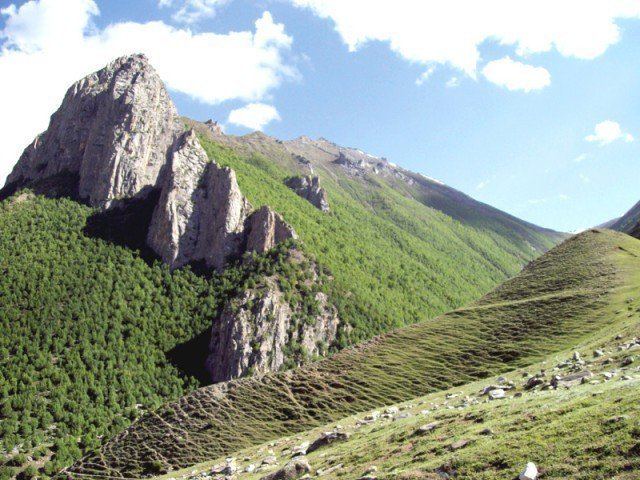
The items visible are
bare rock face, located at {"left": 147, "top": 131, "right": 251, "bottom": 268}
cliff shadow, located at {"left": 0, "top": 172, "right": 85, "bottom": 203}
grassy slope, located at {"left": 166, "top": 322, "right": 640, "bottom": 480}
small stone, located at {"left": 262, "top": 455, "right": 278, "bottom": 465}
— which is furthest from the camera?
cliff shadow, located at {"left": 0, "top": 172, "right": 85, "bottom": 203}

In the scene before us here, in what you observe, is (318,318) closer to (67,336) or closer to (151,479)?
(67,336)

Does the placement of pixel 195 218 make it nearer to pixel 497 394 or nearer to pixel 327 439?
pixel 327 439

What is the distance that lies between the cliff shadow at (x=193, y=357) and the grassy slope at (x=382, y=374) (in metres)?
104

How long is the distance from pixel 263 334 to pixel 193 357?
23693 millimetres

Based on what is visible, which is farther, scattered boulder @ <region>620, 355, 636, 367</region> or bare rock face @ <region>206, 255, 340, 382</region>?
bare rock face @ <region>206, 255, 340, 382</region>

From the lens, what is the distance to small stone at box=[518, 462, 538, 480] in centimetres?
1241

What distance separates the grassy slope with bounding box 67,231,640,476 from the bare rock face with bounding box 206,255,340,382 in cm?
9359

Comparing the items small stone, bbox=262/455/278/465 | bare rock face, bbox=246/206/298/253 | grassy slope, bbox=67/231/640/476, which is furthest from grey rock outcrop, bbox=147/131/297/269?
small stone, bbox=262/455/278/465

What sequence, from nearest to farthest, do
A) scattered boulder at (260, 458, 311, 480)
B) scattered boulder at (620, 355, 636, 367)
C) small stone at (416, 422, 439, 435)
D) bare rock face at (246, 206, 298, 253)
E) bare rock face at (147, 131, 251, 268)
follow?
scattered boulder at (260, 458, 311, 480) < small stone at (416, 422, 439, 435) < scattered boulder at (620, 355, 636, 367) < bare rock face at (147, 131, 251, 268) < bare rock face at (246, 206, 298, 253)

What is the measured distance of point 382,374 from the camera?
131 feet

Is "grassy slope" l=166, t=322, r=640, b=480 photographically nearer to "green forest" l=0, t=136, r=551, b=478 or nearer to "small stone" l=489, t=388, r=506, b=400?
"small stone" l=489, t=388, r=506, b=400

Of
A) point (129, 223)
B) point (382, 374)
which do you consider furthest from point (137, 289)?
point (382, 374)

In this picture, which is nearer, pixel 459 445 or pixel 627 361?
pixel 459 445

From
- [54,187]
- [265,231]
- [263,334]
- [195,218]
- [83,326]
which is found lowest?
[263,334]
